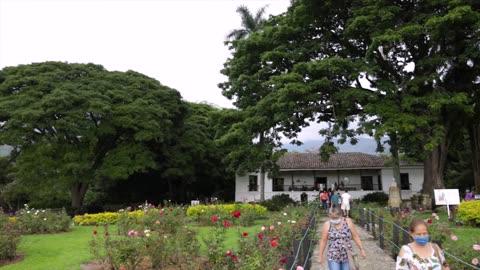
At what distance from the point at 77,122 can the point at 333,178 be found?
23.0m

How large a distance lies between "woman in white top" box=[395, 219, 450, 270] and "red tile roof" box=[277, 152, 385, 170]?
105ft

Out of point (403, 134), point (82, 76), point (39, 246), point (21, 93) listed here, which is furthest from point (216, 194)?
point (39, 246)

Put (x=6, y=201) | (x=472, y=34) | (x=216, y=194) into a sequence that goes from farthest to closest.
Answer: (x=216, y=194)
(x=6, y=201)
(x=472, y=34)

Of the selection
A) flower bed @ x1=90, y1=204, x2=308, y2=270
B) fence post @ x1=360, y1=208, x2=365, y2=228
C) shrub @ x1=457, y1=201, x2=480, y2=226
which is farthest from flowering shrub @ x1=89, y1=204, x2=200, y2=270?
shrub @ x1=457, y1=201, x2=480, y2=226

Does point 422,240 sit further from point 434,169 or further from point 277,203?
point 277,203

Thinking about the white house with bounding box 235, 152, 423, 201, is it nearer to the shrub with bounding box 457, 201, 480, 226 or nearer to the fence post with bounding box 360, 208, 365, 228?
the fence post with bounding box 360, 208, 365, 228

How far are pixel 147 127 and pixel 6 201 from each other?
17.0 meters

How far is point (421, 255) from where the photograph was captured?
4207mm

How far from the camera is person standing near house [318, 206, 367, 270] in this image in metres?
5.90

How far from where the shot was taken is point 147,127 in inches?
1072

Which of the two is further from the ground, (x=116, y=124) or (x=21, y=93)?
(x=21, y=93)

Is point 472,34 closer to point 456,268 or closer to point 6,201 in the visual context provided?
point 456,268

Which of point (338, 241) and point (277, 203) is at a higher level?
point (277, 203)

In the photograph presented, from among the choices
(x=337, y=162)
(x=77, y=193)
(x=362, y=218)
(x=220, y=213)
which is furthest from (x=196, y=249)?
(x=337, y=162)
